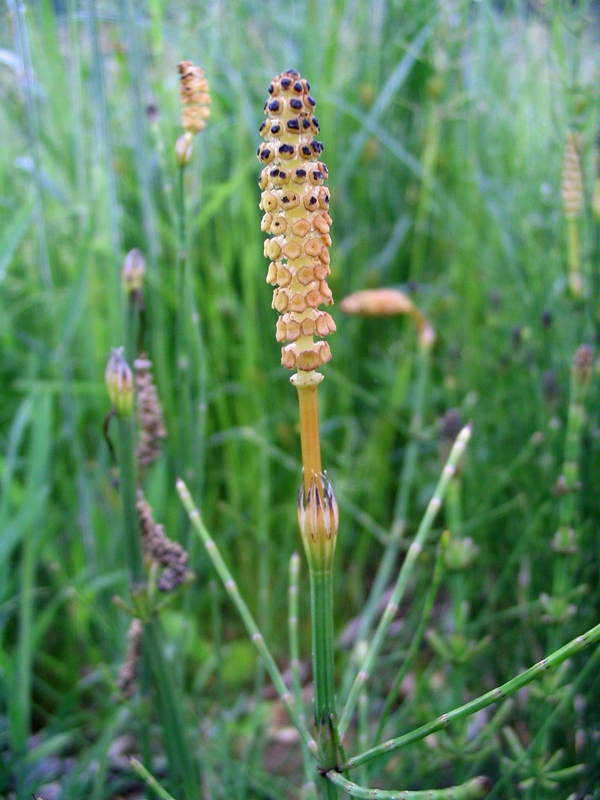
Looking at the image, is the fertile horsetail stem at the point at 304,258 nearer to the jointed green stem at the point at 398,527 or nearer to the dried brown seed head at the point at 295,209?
the dried brown seed head at the point at 295,209

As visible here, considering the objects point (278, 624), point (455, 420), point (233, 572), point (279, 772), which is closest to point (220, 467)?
point (233, 572)

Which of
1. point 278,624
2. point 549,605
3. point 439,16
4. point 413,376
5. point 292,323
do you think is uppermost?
point 439,16

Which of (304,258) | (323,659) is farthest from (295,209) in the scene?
(323,659)

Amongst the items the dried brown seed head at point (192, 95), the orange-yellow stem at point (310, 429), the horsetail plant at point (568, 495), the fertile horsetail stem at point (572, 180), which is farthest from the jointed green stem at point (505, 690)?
the fertile horsetail stem at point (572, 180)

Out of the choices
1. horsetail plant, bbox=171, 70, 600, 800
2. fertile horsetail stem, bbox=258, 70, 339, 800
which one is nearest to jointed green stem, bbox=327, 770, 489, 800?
horsetail plant, bbox=171, 70, 600, 800

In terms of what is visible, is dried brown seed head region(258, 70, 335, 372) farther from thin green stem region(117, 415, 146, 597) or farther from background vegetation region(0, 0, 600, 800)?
background vegetation region(0, 0, 600, 800)

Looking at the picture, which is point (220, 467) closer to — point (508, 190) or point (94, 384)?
point (94, 384)
